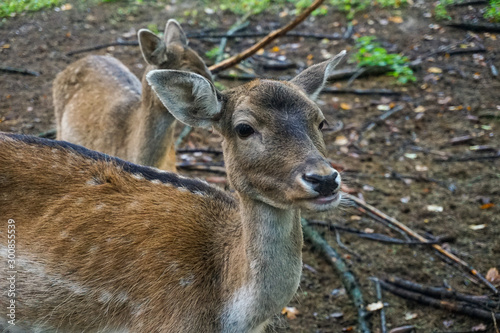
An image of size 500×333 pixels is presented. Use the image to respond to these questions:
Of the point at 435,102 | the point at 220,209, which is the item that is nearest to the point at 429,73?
the point at 435,102

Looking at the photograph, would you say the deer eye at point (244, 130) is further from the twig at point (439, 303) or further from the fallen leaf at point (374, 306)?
the twig at point (439, 303)

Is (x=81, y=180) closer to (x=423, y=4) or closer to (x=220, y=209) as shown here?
(x=220, y=209)

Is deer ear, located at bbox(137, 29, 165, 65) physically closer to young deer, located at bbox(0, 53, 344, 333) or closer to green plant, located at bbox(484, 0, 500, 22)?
young deer, located at bbox(0, 53, 344, 333)

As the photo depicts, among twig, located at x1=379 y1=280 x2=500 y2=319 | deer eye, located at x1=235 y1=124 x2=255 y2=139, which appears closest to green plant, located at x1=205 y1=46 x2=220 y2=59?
twig, located at x1=379 y1=280 x2=500 y2=319

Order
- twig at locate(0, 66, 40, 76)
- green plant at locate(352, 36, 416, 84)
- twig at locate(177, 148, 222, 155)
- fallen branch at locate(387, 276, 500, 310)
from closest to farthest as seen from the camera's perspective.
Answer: fallen branch at locate(387, 276, 500, 310) → twig at locate(177, 148, 222, 155) → twig at locate(0, 66, 40, 76) → green plant at locate(352, 36, 416, 84)

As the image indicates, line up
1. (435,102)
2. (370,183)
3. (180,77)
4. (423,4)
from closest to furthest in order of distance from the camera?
(180,77) → (370,183) → (435,102) → (423,4)

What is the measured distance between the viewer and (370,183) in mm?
5934

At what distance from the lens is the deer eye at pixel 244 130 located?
2.82m

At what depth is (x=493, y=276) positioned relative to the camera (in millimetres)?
4477

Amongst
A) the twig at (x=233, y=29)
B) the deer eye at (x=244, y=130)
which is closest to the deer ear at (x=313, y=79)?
the deer eye at (x=244, y=130)

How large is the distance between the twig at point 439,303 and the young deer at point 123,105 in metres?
2.52

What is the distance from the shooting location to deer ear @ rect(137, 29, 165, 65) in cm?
489

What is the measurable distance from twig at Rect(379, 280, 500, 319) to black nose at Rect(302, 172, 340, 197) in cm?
237

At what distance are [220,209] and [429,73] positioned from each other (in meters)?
5.87
